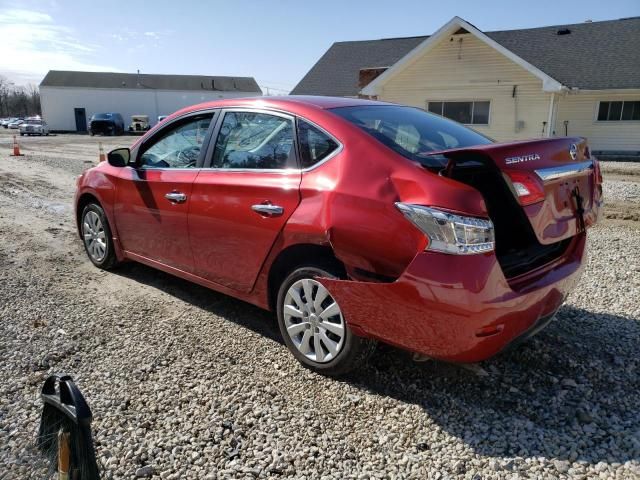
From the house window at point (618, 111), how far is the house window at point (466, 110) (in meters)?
4.42

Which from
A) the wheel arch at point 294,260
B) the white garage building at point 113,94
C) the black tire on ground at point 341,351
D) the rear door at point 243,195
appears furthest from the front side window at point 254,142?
the white garage building at point 113,94

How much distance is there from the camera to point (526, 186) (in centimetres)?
260

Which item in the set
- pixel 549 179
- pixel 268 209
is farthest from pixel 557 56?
pixel 268 209

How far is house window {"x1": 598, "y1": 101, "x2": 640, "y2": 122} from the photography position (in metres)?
19.3

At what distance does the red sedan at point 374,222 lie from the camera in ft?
8.21

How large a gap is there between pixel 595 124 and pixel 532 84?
3.22 meters

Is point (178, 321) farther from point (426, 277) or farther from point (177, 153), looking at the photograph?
point (426, 277)

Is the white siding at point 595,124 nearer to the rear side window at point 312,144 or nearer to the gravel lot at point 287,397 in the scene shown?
the gravel lot at point 287,397

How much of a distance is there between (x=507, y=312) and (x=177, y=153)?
288 cm

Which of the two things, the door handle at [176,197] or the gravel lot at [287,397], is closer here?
the gravel lot at [287,397]

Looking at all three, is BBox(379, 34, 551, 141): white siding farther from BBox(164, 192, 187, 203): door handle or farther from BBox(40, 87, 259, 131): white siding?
BBox(40, 87, 259, 131): white siding

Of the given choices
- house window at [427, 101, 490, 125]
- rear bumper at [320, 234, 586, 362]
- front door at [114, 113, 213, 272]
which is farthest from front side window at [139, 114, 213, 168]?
house window at [427, 101, 490, 125]

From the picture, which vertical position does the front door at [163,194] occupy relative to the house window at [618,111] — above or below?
below

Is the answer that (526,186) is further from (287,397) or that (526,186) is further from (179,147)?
(179,147)
